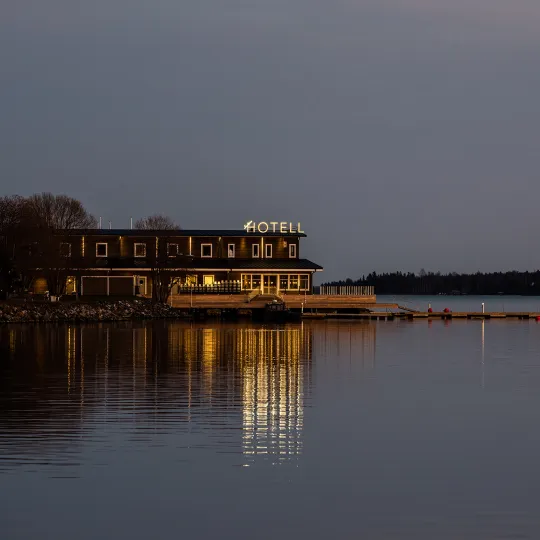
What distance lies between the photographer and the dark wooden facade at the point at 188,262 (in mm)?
99750

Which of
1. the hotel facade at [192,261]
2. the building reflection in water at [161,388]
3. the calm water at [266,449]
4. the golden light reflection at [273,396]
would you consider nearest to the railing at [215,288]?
the hotel facade at [192,261]

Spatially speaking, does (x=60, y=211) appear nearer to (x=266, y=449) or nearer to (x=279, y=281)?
(x=279, y=281)

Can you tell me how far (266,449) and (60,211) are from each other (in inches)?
3078

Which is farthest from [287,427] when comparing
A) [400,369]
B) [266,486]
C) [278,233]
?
[278,233]

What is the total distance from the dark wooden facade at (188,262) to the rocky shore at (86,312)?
23.7 feet

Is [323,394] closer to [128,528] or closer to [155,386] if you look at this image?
[155,386]

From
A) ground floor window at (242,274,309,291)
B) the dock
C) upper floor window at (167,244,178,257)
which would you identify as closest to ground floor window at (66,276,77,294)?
upper floor window at (167,244,178,257)

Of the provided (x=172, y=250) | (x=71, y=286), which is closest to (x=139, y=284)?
(x=172, y=250)

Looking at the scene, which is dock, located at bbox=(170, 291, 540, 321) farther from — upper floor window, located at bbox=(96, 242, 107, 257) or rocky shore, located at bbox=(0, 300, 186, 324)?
upper floor window, located at bbox=(96, 242, 107, 257)

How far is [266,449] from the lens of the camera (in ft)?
67.6

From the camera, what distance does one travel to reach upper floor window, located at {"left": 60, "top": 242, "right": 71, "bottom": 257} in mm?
91875

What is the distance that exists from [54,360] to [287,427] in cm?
2023

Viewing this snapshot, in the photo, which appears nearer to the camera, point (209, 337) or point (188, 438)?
point (188, 438)

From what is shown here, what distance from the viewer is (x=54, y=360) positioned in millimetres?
41781
